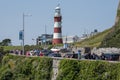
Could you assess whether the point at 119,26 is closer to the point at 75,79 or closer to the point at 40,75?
the point at 40,75

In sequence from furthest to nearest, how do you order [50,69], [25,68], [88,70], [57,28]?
[57,28], [25,68], [50,69], [88,70]

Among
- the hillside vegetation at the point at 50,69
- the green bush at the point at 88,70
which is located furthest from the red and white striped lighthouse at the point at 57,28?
the green bush at the point at 88,70

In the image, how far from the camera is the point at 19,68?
4962cm

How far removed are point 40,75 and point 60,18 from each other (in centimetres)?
6351

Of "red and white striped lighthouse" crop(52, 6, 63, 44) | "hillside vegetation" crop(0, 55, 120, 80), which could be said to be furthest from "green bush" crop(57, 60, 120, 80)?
"red and white striped lighthouse" crop(52, 6, 63, 44)

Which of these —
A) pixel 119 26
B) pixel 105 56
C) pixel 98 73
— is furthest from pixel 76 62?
pixel 119 26

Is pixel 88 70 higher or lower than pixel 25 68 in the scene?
higher

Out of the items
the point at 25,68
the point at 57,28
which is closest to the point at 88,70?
the point at 25,68

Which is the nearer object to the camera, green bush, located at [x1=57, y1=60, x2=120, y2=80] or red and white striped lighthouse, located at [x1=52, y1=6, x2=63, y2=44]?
green bush, located at [x1=57, y1=60, x2=120, y2=80]

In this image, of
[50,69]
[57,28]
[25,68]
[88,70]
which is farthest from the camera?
[57,28]

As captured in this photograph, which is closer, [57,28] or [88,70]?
[88,70]

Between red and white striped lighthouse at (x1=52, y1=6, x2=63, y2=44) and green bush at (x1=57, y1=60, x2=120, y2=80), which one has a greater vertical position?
red and white striped lighthouse at (x1=52, y1=6, x2=63, y2=44)

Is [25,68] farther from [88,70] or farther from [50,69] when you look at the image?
[88,70]

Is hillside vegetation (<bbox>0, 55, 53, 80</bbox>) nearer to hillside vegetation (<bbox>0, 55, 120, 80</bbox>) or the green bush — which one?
hillside vegetation (<bbox>0, 55, 120, 80</bbox>)
